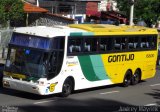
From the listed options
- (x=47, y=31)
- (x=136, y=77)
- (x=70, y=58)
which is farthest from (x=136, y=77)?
(x=47, y=31)

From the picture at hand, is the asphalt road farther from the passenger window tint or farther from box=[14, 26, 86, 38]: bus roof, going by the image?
box=[14, 26, 86, 38]: bus roof

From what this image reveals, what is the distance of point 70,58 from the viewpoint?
20.3 m

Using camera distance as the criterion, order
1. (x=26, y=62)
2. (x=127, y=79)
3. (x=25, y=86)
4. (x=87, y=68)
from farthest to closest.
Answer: (x=127, y=79), (x=87, y=68), (x=26, y=62), (x=25, y=86)

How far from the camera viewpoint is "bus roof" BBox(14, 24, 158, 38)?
773 inches

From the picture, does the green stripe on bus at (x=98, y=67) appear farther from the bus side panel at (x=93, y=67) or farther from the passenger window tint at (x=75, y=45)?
the passenger window tint at (x=75, y=45)

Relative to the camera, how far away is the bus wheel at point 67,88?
20120 mm

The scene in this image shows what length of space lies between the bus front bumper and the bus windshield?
33 centimetres

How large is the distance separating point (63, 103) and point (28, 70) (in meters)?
1.76

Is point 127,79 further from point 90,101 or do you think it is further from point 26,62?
point 26,62

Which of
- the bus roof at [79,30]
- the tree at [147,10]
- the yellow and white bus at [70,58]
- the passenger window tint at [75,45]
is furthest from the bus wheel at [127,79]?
the tree at [147,10]

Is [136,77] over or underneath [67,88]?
underneath

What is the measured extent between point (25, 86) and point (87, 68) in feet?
11.1

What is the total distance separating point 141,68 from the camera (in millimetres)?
25891

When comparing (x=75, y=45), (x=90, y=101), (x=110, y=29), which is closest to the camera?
(x=90, y=101)
